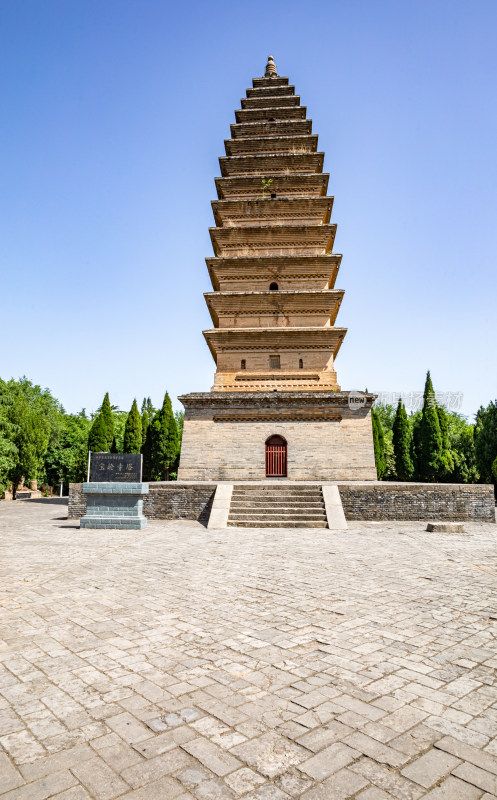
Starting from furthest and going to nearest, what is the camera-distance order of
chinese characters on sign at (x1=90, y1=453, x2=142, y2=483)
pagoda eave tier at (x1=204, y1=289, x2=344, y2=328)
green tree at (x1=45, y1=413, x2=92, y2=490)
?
green tree at (x1=45, y1=413, x2=92, y2=490)
pagoda eave tier at (x1=204, y1=289, x2=344, y2=328)
chinese characters on sign at (x1=90, y1=453, x2=142, y2=483)

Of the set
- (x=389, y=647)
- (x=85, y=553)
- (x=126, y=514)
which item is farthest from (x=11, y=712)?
(x=126, y=514)

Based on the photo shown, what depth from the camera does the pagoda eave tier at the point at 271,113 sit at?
24766 millimetres

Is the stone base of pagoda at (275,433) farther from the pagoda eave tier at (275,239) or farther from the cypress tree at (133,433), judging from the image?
the cypress tree at (133,433)

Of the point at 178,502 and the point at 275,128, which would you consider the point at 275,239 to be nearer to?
the point at 275,128

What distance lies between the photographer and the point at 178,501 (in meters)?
15.0

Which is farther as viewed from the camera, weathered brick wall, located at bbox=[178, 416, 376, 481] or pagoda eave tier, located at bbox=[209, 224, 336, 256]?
pagoda eave tier, located at bbox=[209, 224, 336, 256]

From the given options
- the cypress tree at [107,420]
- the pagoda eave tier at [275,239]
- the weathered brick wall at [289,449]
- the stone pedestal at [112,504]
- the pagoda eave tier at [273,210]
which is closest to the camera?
the stone pedestal at [112,504]

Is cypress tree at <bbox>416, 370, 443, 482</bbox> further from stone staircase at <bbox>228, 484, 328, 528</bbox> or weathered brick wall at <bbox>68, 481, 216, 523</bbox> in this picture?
weathered brick wall at <bbox>68, 481, 216, 523</bbox>

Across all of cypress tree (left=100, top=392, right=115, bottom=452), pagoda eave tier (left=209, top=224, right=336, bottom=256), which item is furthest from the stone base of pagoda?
cypress tree (left=100, top=392, right=115, bottom=452)

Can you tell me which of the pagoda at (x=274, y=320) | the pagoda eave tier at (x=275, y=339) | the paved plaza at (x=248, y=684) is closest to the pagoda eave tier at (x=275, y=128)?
the pagoda at (x=274, y=320)

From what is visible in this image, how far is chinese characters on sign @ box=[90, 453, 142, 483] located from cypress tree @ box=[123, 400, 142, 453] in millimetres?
22912

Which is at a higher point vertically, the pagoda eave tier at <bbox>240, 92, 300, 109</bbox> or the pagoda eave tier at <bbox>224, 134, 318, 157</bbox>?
the pagoda eave tier at <bbox>240, 92, 300, 109</bbox>

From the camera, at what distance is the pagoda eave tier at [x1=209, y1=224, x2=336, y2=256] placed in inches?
850

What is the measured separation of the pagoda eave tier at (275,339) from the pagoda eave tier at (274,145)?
33.4ft
